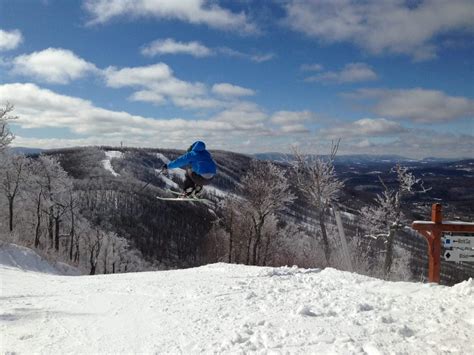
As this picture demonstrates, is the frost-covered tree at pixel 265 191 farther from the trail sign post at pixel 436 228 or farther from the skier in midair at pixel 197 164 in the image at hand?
the trail sign post at pixel 436 228

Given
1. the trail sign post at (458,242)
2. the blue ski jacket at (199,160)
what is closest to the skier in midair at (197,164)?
the blue ski jacket at (199,160)

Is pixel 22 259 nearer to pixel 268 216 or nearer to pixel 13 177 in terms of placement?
pixel 13 177

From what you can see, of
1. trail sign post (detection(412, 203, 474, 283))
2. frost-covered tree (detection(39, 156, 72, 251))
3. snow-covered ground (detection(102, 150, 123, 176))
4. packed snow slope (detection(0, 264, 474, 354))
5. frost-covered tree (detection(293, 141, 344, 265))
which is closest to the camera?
packed snow slope (detection(0, 264, 474, 354))

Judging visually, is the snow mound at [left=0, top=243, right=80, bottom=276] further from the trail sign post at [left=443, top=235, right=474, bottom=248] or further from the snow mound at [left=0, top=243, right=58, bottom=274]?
the trail sign post at [left=443, top=235, right=474, bottom=248]

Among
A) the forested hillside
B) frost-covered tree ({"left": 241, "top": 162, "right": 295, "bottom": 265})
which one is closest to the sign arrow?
the forested hillside

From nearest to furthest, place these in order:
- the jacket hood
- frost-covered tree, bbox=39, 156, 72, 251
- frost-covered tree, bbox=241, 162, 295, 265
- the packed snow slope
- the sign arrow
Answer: the packed snow slope, the sign arrow, the jacket hood, frost-covered tree, bbox=241, 162, 295, 265, frost-covered tree, bbox=39, 156, 72, 251

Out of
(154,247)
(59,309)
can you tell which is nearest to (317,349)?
(59,309)

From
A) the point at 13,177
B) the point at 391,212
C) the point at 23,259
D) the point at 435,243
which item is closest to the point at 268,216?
the point at 391,212
